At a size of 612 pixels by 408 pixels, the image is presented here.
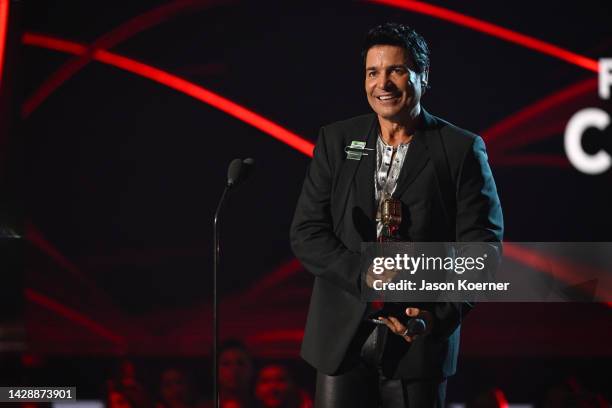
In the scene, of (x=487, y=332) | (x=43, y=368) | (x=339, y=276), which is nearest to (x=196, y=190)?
(x=43, y=368)

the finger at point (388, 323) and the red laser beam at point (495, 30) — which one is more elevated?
the red laser beam at point (495, 30)

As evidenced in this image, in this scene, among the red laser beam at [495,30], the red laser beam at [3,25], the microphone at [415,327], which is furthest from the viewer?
the red laser beam at [3,25]

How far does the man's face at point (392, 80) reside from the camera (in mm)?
2369

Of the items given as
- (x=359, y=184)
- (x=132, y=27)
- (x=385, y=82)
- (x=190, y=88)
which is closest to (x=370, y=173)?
(x=359, y=184)

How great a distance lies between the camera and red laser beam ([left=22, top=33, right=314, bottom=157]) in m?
4.08

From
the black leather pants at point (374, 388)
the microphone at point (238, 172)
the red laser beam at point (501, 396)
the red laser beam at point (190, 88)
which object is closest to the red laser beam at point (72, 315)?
the red laser beam at point (190, 88)

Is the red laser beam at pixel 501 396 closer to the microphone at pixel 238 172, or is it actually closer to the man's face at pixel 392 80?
the microphone at pixel 238 172

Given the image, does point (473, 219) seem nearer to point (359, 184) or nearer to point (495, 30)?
point (359, 184)

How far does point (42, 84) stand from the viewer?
13.9 ft

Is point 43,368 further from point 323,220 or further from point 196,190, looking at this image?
point 323,220

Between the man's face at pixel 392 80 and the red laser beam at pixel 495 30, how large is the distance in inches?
68.7

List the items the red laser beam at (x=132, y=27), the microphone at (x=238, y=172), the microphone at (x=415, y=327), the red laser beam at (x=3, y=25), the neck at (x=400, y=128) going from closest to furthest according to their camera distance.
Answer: the microphone at (x=415, y=327) < the neck at (x=400, y=128) < the microphone at (x=238, y=172) < the red laser beam at (x=132, y=27) < the red laser beam at (x=3, y=25)

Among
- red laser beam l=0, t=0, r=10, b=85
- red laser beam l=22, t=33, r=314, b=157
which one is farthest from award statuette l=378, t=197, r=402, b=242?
red laser beam l=0, t=0, r=10, b=85

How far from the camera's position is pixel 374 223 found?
7.73 feet
